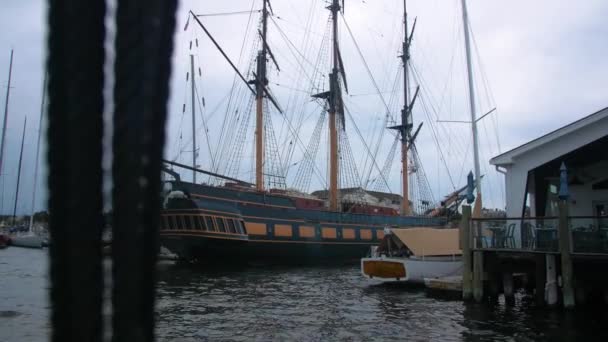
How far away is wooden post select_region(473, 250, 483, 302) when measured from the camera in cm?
1691

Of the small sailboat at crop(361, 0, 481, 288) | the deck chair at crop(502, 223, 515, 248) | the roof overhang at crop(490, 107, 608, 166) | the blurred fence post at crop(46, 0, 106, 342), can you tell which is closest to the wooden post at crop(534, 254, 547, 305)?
the deck chair at crop(502, 223, 515, 248)

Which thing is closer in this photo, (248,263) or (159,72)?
(159,72)

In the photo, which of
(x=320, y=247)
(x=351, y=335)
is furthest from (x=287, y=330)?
(x=320, y=247)

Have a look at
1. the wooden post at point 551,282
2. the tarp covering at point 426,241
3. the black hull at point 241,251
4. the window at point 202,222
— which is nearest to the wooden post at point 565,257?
the wooden post at point 551,282

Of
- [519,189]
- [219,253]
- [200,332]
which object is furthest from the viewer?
[219,253]

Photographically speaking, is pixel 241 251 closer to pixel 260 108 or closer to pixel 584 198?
pixel 260 108

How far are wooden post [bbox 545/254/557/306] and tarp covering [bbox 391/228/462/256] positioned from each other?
279 inches

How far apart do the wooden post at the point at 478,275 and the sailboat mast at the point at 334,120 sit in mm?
25566

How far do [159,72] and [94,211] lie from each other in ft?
1.25

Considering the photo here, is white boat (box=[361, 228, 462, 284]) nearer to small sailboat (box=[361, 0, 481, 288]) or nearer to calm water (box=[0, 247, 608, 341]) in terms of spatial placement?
small sailboat (box=[361, 0, 481, 288])

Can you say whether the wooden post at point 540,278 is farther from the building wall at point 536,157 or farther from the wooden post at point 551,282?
the building wall at point 536,157

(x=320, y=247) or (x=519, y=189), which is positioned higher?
(x=519, y=189)

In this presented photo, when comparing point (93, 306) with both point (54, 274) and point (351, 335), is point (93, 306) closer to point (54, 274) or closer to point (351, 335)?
point (54, 274)

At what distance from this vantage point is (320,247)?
122 ft
